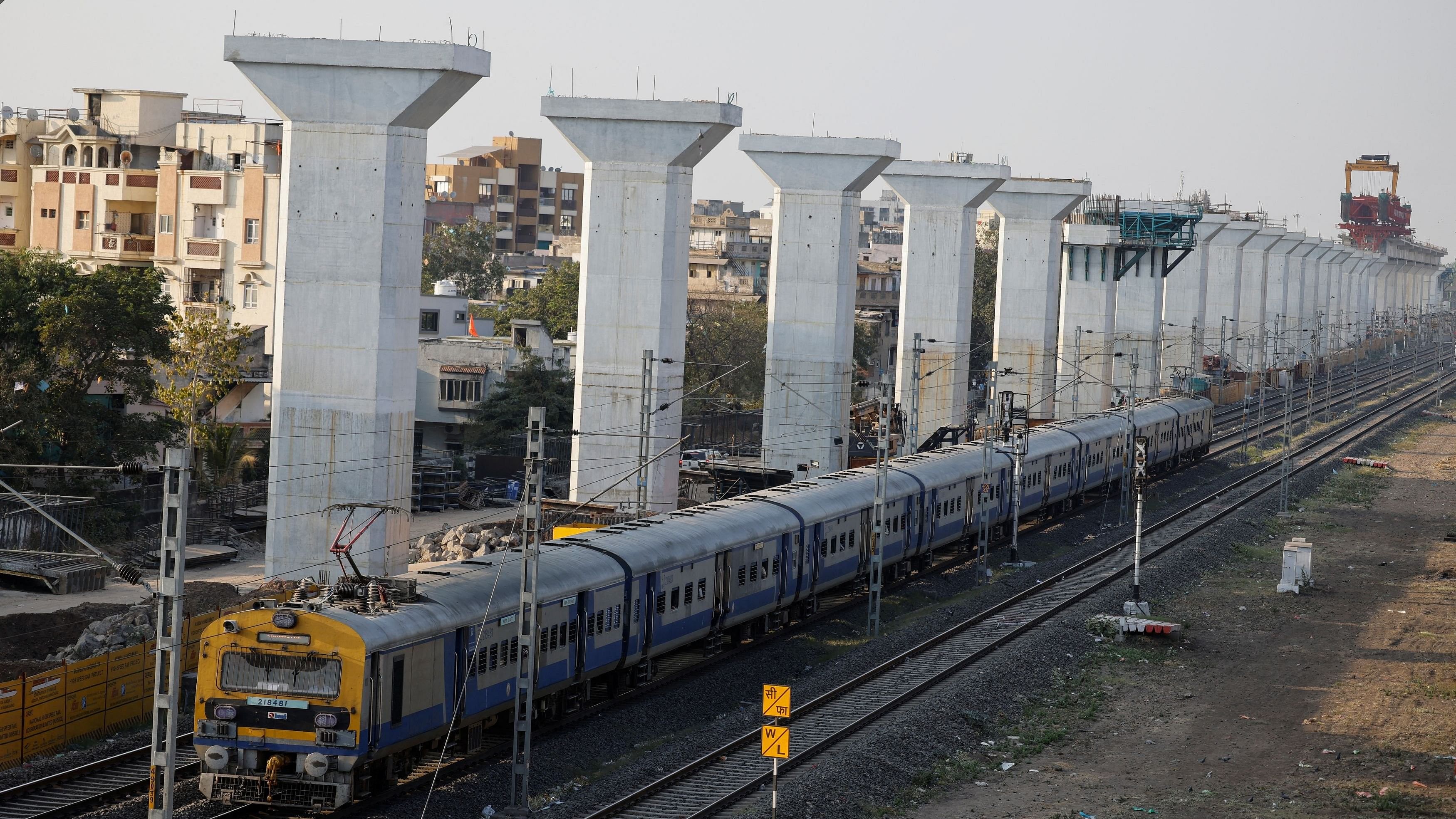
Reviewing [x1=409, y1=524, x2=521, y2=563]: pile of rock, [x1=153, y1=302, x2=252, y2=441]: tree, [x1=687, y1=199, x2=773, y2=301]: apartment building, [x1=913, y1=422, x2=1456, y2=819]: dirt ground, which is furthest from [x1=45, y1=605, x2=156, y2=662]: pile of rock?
[x1=687, y1=199, x2=773, y2=301]: apartment building

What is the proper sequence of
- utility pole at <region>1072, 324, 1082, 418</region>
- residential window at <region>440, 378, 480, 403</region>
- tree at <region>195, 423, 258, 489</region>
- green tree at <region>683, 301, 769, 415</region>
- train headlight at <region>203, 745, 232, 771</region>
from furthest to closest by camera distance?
green tree at <region>683, 301, 769, 415</region> → utility pole at <region>1072, 324, 1082, 418</region> → residential window at <region>440, 378, 480, 403</region> → tree at <region>195, 423, 258, 489</region> → train headlight at <region>203, 745, 232, 771</region>

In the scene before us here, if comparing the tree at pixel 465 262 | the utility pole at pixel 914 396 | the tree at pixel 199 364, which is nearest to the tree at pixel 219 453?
the tree at pixel 199 364

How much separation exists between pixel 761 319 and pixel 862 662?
59155 millimetres

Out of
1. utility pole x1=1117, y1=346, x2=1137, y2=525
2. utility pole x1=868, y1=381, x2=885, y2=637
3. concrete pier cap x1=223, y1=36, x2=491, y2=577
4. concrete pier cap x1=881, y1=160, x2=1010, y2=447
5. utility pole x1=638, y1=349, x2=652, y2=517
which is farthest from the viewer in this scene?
concrete pier cap x1=881, y1=160, x2=1010, y2=447

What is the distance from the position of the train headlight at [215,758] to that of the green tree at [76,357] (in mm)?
26843

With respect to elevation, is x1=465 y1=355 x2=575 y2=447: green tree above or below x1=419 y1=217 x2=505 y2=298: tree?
below

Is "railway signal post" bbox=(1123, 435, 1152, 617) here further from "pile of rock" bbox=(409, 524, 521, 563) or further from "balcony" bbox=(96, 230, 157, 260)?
"balcony" bbox=(96, 230, 157, 260)

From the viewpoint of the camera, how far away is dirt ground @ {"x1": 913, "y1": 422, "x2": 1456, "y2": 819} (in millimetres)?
24719

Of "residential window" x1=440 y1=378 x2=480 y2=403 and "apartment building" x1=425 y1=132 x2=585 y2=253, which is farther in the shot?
"apartment building" x1=425 y1=132 x2=585 y2=253

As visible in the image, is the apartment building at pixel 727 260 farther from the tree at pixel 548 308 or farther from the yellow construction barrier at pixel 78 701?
the yellow construction barrier at pixel 78 701

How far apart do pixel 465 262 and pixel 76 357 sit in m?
75.4

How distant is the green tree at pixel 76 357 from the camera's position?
46.7m

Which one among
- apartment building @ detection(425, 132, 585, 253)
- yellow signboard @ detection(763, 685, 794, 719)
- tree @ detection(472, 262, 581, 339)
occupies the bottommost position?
yellow signboard @ detection(763, 685, 794, 719)

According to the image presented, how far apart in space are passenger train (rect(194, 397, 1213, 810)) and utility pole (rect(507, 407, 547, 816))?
0.85 m
